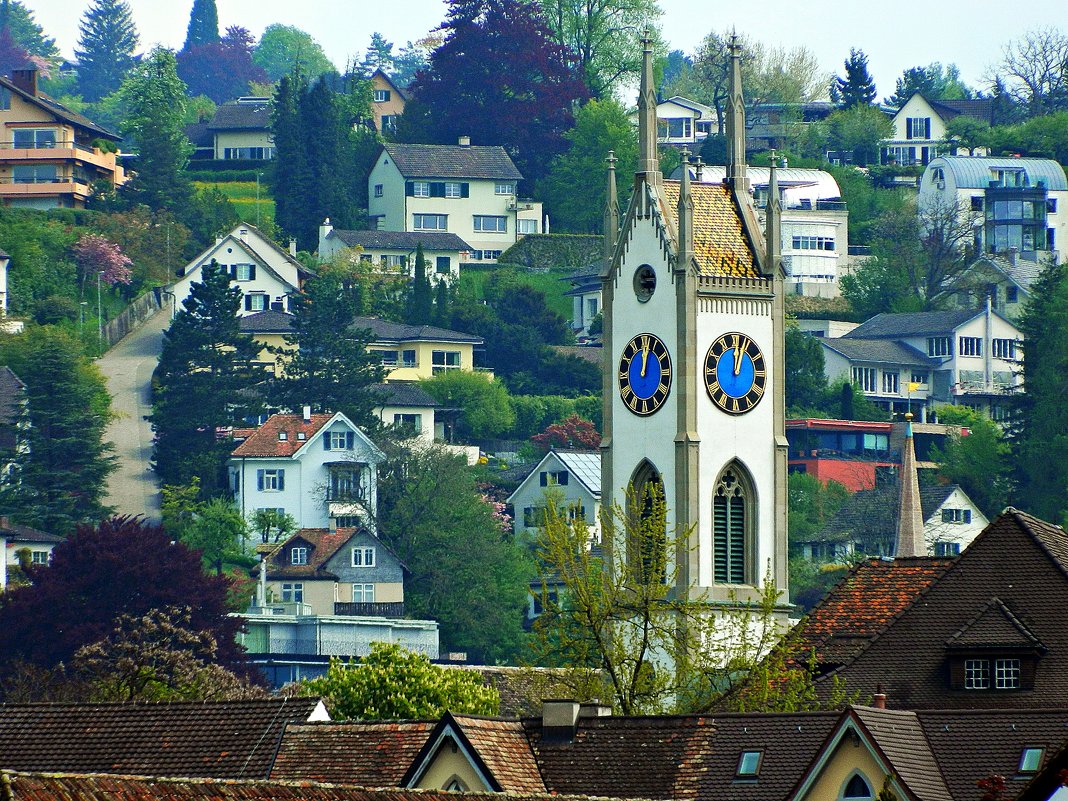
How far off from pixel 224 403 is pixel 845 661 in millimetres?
97142

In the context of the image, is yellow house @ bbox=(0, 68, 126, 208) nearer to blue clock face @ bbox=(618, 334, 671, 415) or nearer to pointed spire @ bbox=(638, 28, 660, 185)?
pointed spire @ bbox=(638, 28, 660, 185)

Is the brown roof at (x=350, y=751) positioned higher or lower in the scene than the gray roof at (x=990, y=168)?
lower

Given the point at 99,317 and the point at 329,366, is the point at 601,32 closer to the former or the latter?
the point at 99,317

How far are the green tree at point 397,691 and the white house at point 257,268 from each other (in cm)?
9641

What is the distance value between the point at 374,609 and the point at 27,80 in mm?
65474

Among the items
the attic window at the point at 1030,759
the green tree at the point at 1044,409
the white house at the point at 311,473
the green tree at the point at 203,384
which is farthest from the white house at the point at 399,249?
the attic window at the point at 1030,759

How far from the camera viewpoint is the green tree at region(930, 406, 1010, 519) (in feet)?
445

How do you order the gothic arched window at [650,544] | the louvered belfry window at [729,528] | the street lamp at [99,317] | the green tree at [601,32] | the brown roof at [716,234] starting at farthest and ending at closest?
the green tree at [601,32] → the street lamp at [99,317] → the brown roof at [716,234] → the louvered belfry window at [729,528] → the gothic arched window at [650,544]

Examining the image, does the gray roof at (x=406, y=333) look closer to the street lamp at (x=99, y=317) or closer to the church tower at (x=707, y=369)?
the street lamp at (x=99, y=317)

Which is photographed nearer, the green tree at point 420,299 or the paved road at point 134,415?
the paved road at point 134,415

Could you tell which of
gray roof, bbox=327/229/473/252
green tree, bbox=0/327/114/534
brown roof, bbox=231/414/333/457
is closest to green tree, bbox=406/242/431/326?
gray roof, bbox=327/229/473/252

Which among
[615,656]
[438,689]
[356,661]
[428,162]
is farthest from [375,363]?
[615,656]

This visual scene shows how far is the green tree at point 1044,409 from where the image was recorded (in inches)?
5108

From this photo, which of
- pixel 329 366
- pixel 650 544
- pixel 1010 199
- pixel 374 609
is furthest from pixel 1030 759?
pixel 1010 199
